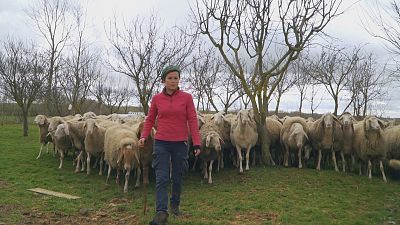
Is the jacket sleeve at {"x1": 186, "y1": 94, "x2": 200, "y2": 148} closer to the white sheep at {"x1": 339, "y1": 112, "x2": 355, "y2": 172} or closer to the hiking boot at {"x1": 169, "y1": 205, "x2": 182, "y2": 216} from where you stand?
the hiking boot at {"x1": 169, "y1": 205, "x2": 182, "y2": 216}

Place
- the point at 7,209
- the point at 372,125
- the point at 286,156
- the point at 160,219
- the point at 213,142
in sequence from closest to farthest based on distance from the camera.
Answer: the point at 160,219
the point at 7,209
the point at 213,142
the point at 372,125
the point at 286,156

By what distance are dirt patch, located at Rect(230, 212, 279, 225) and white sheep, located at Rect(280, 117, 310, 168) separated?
4849 millimetres

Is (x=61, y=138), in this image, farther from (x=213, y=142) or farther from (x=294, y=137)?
(x=294, y=137)

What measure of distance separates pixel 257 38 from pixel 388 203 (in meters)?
6.17

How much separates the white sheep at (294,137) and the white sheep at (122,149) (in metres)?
4.74

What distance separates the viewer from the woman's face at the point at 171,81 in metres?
6.12

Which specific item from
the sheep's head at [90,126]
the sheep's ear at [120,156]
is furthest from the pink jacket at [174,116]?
the sheep's head at [90,126]

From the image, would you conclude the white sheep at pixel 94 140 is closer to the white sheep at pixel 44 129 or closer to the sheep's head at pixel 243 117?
the sheep's head at pixel 243 117

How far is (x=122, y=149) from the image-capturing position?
9188 millimetres

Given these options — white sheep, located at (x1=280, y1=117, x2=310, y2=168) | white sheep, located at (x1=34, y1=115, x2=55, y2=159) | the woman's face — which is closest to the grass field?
white sheep, located at (x1=280, y1=117, x2=310, y2=168)

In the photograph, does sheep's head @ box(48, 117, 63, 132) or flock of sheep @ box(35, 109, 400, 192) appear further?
sheep's head @ box(48, 117, 63, 132)

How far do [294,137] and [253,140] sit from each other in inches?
49.7

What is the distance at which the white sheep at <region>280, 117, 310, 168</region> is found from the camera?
38.0 feet

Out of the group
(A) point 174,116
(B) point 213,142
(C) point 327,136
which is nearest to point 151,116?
(A) point 174,116
